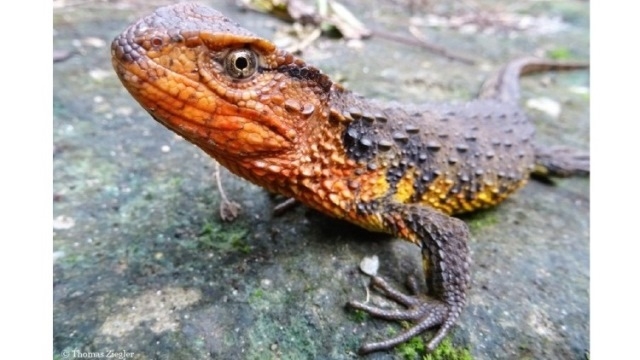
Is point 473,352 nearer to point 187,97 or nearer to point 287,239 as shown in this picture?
point 287,239

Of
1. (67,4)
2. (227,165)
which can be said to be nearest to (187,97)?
(227,165)

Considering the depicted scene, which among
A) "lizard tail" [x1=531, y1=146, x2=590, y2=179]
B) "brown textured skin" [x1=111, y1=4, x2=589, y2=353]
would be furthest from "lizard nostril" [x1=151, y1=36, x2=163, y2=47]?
"lizard tail" [x1=531, y1=146, x2=590, y2=179]

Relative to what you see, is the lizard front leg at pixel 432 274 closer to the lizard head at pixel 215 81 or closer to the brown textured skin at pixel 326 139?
the brown textured skin at pixel 326 139

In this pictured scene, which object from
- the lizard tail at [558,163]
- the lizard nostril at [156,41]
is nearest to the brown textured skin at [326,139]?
the lizard nostril at [156,41]

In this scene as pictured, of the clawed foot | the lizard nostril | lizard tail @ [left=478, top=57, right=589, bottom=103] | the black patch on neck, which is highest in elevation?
the lizard nostril

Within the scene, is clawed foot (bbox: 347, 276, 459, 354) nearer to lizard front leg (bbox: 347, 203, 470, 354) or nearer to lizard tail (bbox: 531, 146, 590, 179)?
lizard front leg (bbox: 347, 203, 470, 354)

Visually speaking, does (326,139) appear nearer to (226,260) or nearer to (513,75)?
(226,260)

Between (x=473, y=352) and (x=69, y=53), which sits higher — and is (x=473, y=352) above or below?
below
